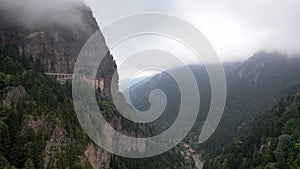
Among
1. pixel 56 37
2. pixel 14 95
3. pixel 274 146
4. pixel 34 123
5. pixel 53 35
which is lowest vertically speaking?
pixel 274 146

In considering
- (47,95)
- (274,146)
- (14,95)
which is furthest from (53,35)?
(274,146)

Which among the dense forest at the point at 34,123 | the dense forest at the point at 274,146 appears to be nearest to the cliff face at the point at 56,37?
the dense forest at the point at 34,123

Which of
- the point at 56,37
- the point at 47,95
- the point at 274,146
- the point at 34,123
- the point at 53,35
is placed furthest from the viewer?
the point at 56,37

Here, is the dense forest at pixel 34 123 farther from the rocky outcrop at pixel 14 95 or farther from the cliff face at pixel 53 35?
the cliff face at pixel 53 35

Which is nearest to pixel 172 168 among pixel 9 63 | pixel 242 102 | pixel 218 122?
pixel 9 63

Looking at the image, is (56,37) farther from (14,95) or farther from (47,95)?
(14,95)
